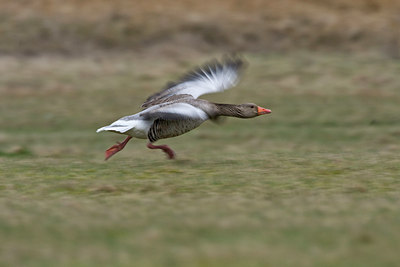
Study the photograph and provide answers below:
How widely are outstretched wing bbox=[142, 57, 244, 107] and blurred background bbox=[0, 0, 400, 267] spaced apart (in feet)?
3.45

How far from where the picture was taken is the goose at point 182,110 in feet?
33.1

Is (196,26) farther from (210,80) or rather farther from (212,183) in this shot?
(212,183)

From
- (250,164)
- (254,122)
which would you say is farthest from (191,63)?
(250,164)

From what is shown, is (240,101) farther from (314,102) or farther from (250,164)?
(250,164)

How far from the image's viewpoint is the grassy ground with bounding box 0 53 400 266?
6141 millimetres

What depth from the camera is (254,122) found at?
57.1 ft

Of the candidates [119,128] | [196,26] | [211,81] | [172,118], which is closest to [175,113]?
[172,118]

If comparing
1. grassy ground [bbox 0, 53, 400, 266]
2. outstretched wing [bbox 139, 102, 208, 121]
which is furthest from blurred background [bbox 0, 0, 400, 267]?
outstretched wing [bbox 139, 102, 208, 121]

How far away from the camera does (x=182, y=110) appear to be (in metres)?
9.95

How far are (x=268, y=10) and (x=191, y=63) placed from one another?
5.49 metres

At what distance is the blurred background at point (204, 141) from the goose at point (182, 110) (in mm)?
456

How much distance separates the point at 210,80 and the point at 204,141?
3.76 metres

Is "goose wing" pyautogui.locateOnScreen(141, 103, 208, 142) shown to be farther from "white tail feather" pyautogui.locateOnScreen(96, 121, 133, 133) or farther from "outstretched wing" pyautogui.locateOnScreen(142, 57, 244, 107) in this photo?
"outstretched wing" pyautogui.locateOnScreen(142, 57, 244, 107)

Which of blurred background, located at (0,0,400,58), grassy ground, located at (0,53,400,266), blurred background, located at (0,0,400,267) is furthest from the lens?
blurred background, located at (0,0,400,58)
